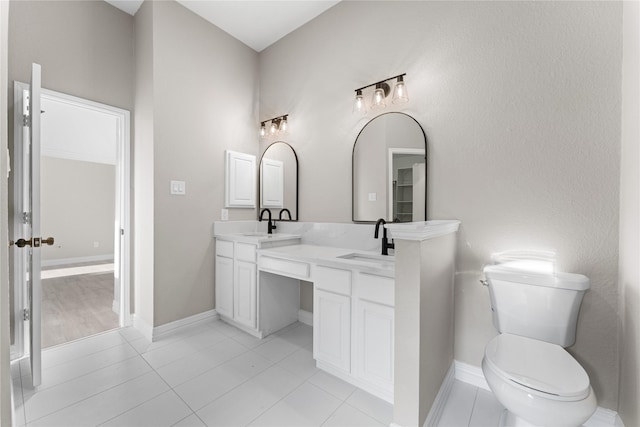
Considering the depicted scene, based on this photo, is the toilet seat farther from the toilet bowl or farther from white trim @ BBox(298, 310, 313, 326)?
white trim @ BBox(298, 310, 313, 326)

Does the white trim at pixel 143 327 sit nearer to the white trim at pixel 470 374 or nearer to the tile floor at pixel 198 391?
the tile floor at pixel 198 391

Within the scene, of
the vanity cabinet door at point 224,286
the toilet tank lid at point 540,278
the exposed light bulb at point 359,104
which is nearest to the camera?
the toilet tank lid at point 540,278

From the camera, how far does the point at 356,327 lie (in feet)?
5.32

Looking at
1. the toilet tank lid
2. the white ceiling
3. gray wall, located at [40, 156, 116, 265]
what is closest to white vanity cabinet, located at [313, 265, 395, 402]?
the toilet tank lid

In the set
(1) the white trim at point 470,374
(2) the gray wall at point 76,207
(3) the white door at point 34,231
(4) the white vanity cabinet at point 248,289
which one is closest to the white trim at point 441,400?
(1) the white trim at point 470,374

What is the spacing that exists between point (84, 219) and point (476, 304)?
7.22m

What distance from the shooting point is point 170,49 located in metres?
2.34

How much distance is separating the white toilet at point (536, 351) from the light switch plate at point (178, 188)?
250 cm

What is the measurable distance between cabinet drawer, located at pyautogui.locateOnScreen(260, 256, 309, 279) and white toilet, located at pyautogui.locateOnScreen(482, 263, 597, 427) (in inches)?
46.6

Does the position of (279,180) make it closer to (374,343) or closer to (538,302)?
(374,343)

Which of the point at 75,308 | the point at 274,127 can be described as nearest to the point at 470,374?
the point at 274,127

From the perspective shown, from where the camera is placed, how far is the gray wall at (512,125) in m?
1.36

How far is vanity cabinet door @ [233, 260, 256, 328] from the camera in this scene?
7.52 ft

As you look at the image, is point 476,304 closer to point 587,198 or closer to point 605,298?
point 605,298
